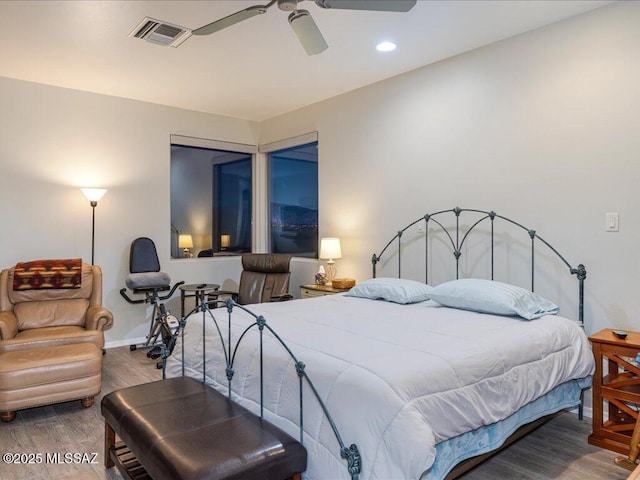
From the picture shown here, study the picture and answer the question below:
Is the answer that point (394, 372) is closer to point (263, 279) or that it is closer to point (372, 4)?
point (372, 4)

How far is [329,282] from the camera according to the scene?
488cm

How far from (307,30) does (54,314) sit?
10.9ft

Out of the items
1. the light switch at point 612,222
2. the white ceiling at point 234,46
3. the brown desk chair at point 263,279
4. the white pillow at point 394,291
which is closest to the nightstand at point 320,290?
the brown desk chair at point 263,279

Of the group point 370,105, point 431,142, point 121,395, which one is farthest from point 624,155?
point 121,395

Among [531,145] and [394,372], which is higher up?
[531,145]

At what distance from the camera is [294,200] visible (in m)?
5.89

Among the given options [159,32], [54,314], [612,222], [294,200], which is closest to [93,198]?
[54,314]

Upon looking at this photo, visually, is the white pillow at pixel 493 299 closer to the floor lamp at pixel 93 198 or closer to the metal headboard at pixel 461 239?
the metal headboard at pixel 461 239

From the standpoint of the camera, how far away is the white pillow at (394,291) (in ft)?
11.1

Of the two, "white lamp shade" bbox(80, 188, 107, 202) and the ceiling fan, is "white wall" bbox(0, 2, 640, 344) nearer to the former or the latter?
"white lamp shade" bbox(80, 188, 107, 202)

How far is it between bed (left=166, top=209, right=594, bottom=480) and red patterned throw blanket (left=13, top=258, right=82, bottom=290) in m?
1.77

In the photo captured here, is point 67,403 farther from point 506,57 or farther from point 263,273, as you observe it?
point 506,57

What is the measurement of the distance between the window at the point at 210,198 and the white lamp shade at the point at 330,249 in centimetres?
A: 185

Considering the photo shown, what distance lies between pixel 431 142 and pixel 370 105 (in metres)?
0.89
